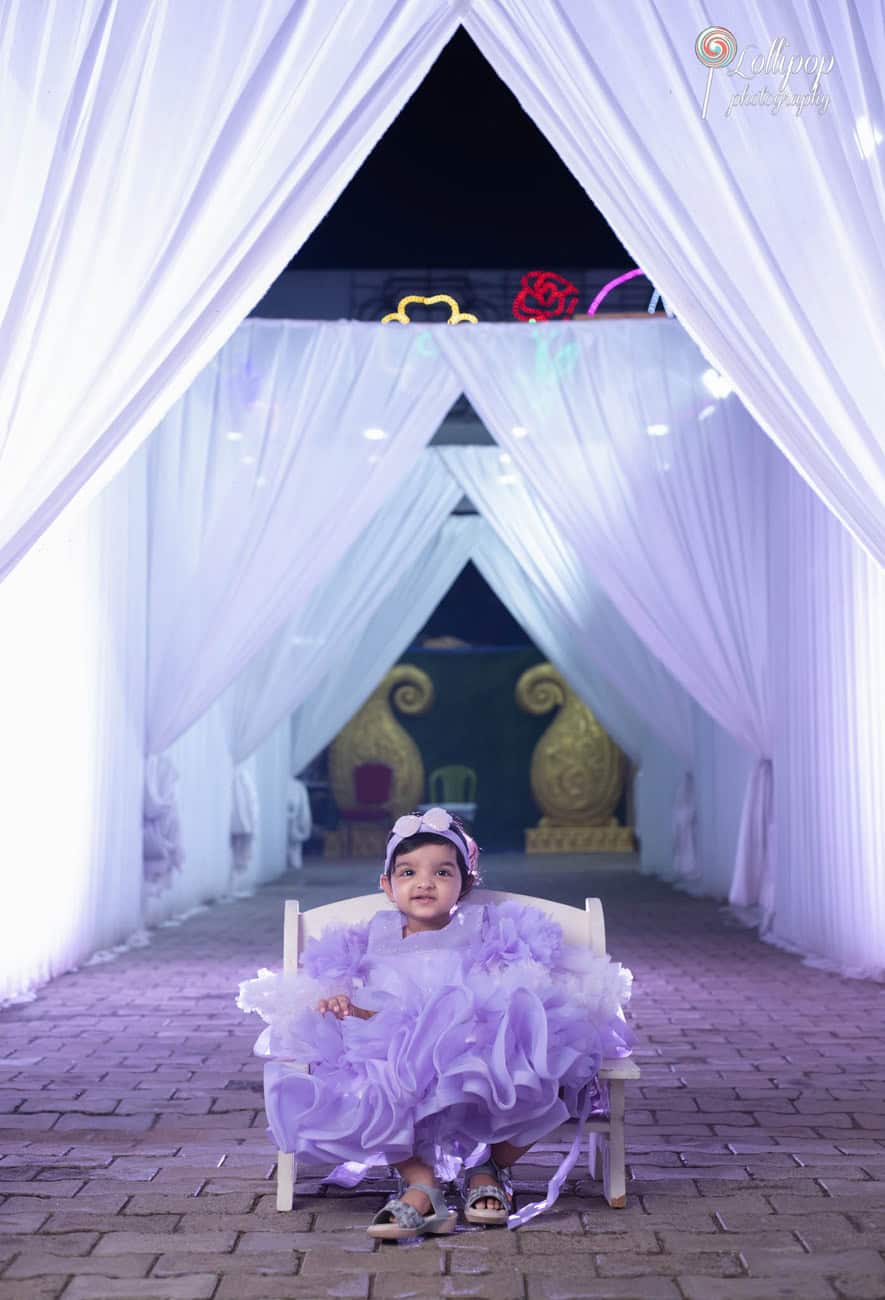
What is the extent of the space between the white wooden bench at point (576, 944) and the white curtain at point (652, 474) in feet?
A: 11.4

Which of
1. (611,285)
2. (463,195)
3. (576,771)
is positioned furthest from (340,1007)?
(576,771)

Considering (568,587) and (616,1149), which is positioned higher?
→ (568,587)

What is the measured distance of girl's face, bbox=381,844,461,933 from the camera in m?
2.29

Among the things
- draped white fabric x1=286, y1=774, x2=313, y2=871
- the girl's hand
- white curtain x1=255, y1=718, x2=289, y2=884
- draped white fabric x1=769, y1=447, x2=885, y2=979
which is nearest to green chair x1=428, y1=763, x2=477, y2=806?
draped white fabric x1=286, y1=774, x2=313, y2=871

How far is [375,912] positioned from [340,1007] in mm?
246

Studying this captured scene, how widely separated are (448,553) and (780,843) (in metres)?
4.45

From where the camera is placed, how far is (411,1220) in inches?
79.2

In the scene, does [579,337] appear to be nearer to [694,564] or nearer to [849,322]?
[694,564]

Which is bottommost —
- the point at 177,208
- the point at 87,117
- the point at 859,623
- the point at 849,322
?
the point at 859,623

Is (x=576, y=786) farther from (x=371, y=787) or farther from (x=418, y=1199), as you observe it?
(x=418, y=1199)

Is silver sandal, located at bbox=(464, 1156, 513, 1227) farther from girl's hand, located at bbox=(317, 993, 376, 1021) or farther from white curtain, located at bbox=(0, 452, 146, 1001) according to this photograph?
white curtain, located at bbox=(0, 452, 146, 1001)

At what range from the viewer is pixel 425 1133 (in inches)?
81.5

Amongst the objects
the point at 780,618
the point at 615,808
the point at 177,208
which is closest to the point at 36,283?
the point at 177,208

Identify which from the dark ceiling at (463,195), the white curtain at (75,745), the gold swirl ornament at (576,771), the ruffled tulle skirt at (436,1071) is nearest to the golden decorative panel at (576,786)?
the gold swirl ornament at (576,771)
